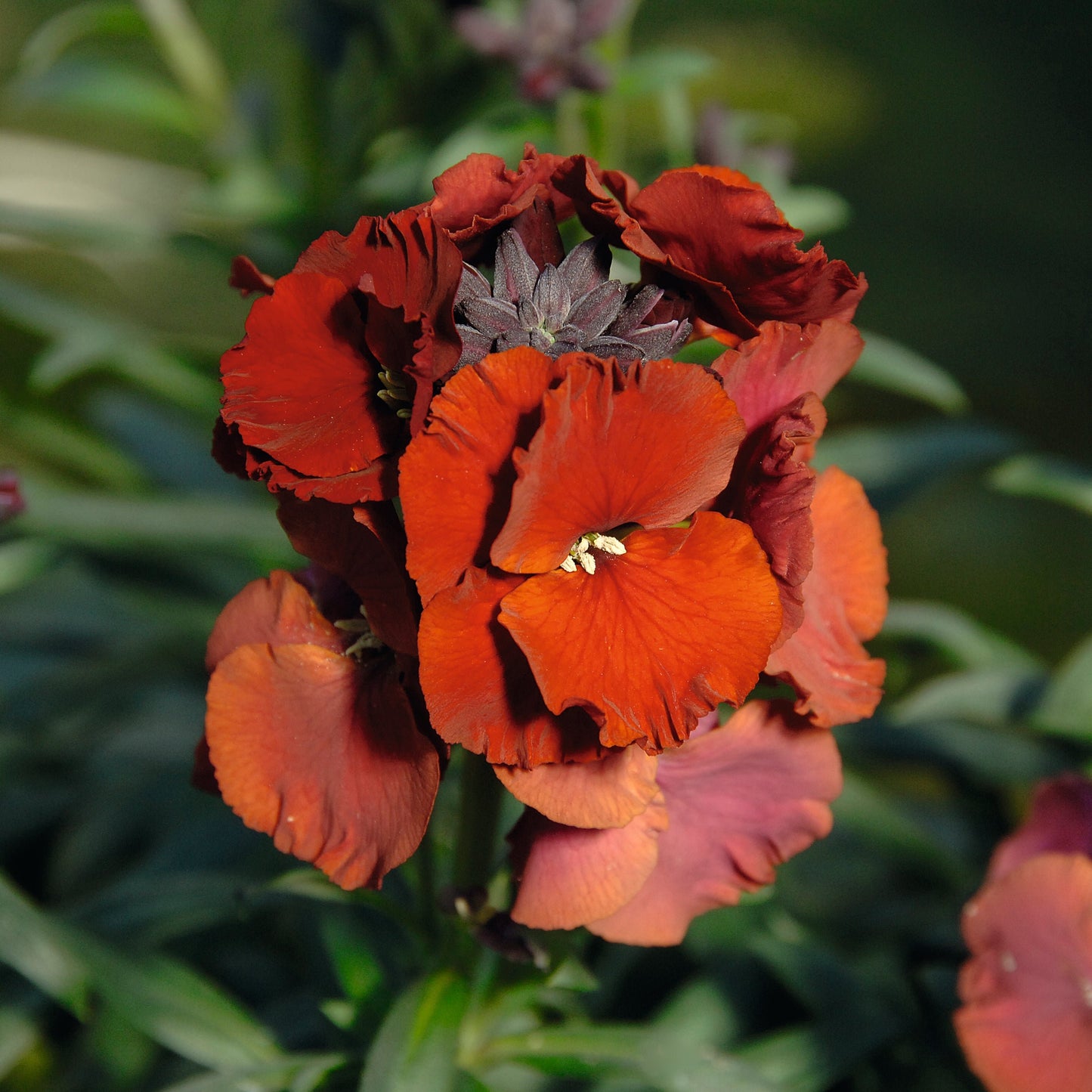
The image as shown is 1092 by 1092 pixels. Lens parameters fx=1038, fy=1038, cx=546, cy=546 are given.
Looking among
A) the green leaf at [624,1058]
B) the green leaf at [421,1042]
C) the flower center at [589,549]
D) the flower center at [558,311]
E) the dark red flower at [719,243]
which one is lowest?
the green leaf at [624,1058]

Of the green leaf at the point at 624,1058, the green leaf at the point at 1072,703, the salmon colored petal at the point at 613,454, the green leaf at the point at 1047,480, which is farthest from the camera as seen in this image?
the green leaf at the point at 1047,480

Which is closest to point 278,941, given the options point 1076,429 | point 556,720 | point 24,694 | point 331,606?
point 24,694

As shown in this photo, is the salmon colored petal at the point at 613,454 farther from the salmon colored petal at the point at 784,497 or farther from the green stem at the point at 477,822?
the green stem at the point at 477,822

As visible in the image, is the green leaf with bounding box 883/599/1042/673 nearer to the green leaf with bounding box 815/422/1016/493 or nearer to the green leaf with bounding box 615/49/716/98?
the green leaf with bounding box 815/422/1016/493

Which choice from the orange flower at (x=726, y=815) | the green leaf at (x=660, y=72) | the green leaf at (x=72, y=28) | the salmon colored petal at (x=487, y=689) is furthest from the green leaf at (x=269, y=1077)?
the green leaf at (x=72, y=28)

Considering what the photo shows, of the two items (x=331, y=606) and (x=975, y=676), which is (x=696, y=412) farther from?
(x=975, y=676)

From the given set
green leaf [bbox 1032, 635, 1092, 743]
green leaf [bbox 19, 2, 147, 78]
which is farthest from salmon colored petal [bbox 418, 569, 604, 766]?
green leaf [bbox 19, 2, 147, 78]
